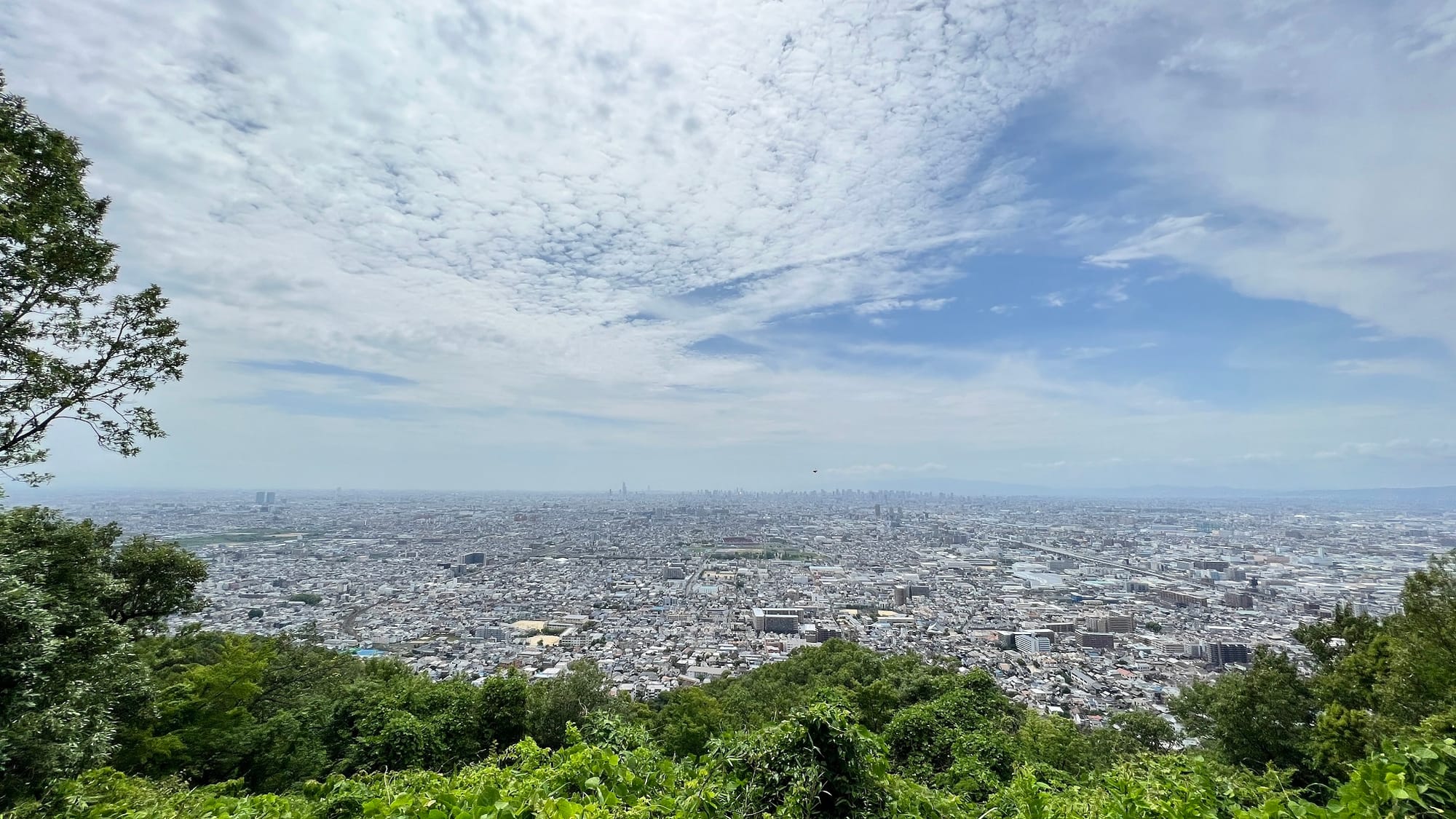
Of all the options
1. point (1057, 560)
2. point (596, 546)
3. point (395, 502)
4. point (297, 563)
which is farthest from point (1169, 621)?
point (395, 502)

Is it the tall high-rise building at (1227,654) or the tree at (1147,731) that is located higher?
the tree at (1147,731)

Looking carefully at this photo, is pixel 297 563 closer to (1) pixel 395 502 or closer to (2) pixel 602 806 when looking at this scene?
(2) pixel 602 806

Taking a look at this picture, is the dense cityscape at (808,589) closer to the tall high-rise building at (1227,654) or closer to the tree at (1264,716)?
the tall high-rise building at (1227,654)

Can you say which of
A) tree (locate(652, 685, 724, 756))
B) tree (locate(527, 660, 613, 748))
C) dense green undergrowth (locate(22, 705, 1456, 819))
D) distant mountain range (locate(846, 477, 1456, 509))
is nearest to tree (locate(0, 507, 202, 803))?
dense green undergrowth (locate(22, 705, 1456, 819))

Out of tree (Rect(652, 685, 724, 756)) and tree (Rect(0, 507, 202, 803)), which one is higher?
tree (Rect(0, 507, 202, 803))

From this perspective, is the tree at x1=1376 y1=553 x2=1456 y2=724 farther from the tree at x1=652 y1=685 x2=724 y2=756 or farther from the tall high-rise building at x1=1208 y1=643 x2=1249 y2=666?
the tall high-rise building at x1=1208 y1=643 x2=1249 y2=666

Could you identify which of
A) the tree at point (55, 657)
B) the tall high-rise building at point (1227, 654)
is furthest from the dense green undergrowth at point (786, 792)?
the tall high-rise building at point (1227, 654)

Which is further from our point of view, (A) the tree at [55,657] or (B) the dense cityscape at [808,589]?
(B) the dense cityscape at [808,589]
